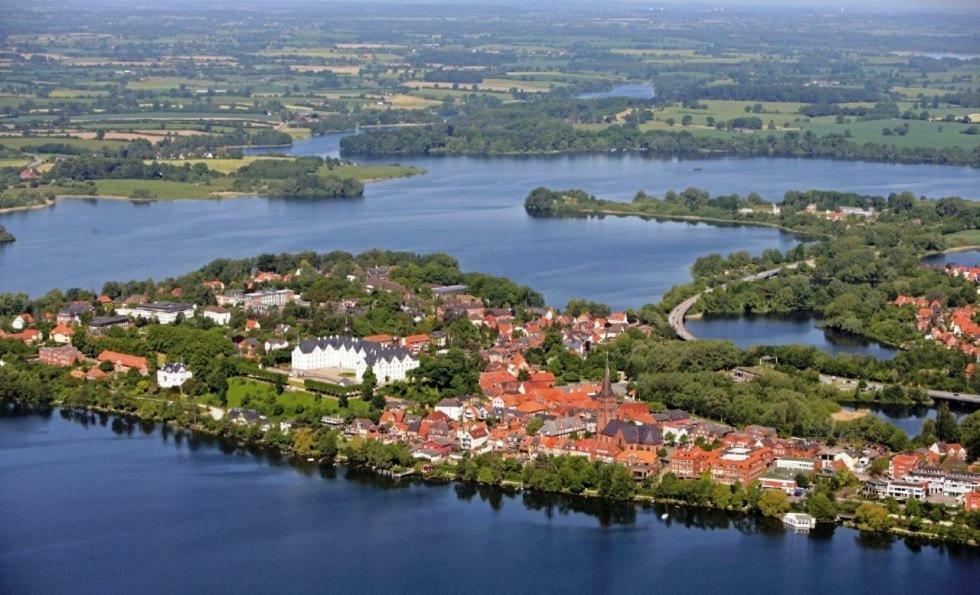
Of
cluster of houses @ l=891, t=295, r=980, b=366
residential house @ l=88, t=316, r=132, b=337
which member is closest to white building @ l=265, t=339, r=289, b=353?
residential house @ l=88, t=316, r=132, b=337

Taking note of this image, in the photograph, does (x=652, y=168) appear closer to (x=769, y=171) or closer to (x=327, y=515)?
(x=769, y=171)

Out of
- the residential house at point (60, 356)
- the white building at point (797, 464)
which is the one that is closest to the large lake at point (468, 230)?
the residential house at point (60, 356)

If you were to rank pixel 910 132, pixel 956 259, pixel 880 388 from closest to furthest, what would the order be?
pixel 880 388, pixel 956 259, pixel 910 132

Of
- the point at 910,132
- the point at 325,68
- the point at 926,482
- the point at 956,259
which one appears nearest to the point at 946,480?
the point at 926,482

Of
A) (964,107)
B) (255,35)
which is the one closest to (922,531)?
(964,107)

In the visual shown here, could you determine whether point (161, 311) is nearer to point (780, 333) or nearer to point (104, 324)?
point (104, 324)

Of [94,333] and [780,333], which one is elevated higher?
[94,333]

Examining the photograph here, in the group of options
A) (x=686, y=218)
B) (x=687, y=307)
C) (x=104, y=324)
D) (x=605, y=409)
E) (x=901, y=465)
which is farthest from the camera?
(x=686, y=218)
